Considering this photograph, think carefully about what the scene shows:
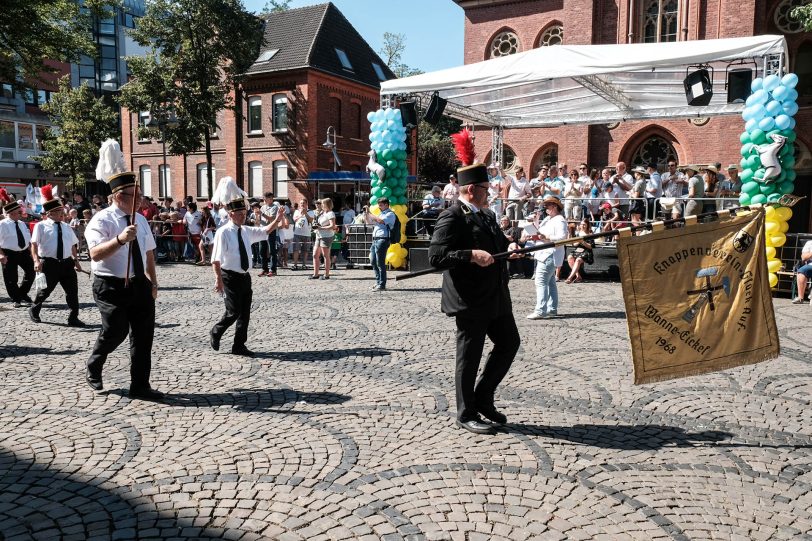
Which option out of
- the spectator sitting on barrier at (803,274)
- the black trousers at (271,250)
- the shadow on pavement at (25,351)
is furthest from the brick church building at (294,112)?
the shadow on pavement at (25,351)

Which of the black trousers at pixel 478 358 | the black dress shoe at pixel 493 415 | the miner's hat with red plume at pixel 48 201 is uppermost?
the miner's hat with red plume at pixel 48 201

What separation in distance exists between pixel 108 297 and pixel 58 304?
6891 millimetres

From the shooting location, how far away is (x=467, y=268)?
482 cm

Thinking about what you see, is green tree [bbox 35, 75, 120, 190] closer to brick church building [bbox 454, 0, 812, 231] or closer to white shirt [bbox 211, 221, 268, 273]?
brick church building [bbox 454, 0, 812, 231]

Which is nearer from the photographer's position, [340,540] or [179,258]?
[340,540]

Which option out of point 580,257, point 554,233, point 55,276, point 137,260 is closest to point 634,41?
point 580,257

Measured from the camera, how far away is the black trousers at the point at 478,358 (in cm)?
481

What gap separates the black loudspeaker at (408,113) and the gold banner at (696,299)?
1267 centimetres

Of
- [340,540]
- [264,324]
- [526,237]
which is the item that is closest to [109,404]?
[340,540]

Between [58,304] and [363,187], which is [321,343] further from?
[363,187]

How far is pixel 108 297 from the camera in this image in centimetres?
574

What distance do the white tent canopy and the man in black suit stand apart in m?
9.57

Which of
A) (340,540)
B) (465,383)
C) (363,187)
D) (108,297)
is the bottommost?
(340,540)

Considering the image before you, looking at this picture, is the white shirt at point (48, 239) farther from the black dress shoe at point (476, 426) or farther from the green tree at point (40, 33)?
the green tree at point (40, 33)
